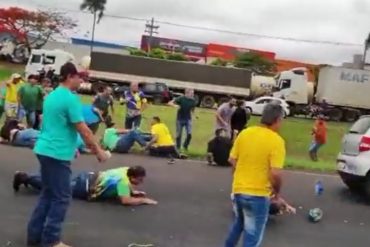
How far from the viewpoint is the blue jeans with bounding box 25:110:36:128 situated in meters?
15.9

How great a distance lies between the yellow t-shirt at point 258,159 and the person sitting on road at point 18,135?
8.21 metres

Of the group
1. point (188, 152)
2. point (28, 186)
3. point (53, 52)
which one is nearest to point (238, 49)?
point (53, 52)

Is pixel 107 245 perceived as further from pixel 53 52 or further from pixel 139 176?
pixel 53 52

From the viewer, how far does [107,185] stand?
8.81 meters

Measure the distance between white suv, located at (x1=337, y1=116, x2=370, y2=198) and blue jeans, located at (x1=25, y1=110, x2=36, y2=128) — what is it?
7554 millimetres

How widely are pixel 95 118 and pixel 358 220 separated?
21.7 feet

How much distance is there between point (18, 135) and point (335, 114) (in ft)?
117

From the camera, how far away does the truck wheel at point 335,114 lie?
152 ft

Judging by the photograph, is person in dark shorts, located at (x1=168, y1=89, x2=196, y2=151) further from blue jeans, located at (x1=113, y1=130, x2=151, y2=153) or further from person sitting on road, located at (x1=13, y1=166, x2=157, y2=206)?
person sitting on road, located at (x1=13, y1=166, x2=157, y2=206)

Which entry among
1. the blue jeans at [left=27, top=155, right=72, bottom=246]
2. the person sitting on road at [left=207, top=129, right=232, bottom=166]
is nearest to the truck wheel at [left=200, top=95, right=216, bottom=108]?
the person sitting on road at [left=207, top=129, right=232, bottom=166]

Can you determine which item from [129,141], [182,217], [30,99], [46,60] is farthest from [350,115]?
[182,217]

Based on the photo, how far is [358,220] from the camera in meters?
9.60

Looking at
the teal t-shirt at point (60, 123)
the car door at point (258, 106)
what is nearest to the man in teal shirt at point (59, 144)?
the teal t-shirt at point (60, 123)

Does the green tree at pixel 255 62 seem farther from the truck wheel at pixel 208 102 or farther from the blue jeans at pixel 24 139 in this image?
the blue jeans at pixel 24 139
